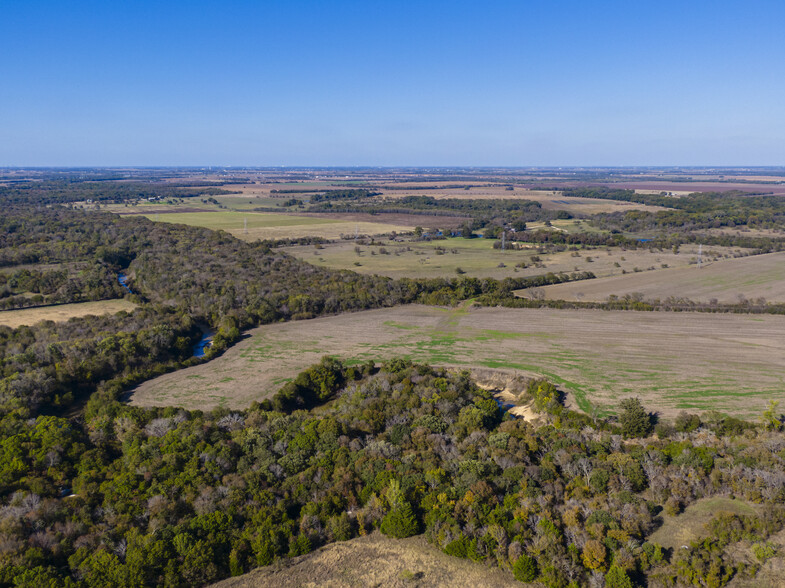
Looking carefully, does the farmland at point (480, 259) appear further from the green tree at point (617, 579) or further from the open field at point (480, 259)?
the green tree at point (617, 579)

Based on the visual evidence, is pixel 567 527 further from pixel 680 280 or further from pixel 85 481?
pixel 680 280

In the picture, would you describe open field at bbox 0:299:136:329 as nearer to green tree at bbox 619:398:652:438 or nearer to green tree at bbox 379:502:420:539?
green tree at bbox 379:502:420:539

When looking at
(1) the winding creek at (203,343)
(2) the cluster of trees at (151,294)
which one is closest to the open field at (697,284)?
(2) the cluster of trees at (151,294)

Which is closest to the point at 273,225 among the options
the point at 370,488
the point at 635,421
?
the point at 635,421

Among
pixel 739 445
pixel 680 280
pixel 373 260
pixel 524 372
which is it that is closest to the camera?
pixel 739 445

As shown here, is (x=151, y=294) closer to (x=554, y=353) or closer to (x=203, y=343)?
(x=203, y=343)

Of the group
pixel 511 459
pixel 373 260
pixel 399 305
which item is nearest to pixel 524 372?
pixel 511 459
